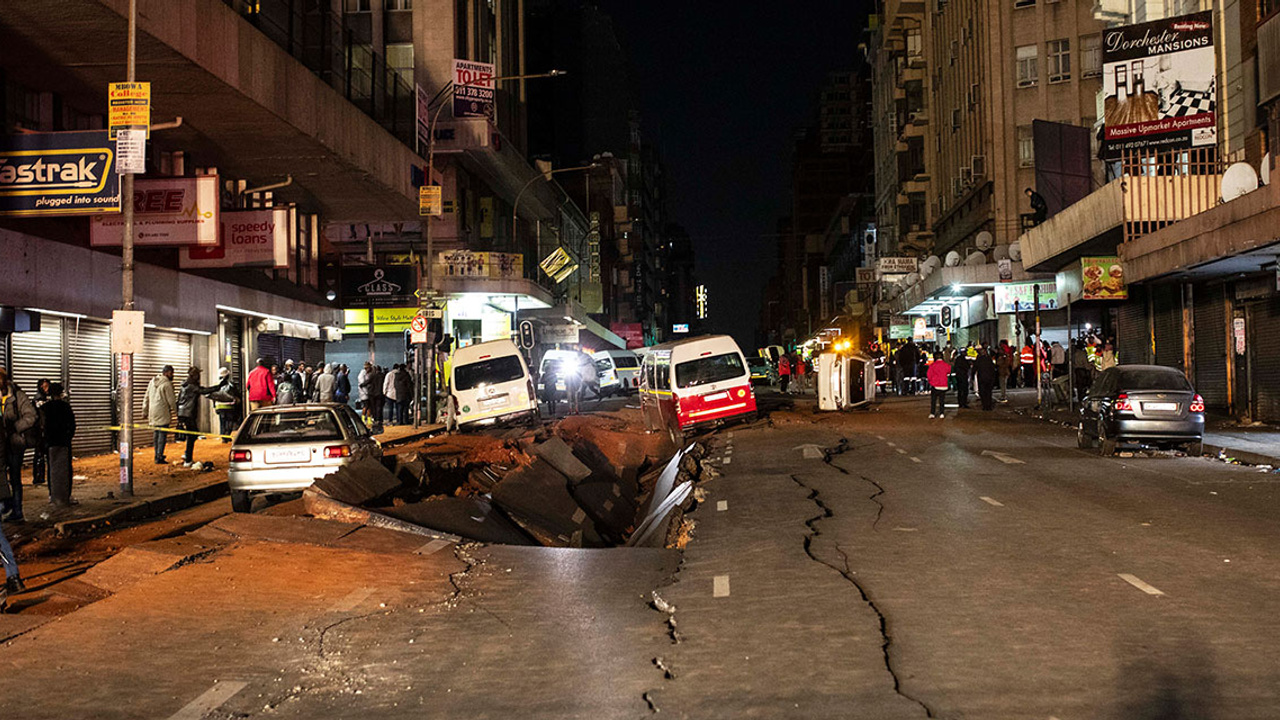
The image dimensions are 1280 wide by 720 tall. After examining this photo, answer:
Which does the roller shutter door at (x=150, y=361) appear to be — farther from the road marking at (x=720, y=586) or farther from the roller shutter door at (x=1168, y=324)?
the roller shutter door at (x=1168, y=324)

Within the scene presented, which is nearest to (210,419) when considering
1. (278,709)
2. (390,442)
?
(390,442)

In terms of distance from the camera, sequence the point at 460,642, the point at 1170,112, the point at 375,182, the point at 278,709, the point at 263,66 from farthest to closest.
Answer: the point at 375,182
the point at 1170,112
the point at 263,66
the point at 460,642
the point at 278,709

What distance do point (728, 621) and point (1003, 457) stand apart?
13.1 metres

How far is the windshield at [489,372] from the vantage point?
30141 millimetres

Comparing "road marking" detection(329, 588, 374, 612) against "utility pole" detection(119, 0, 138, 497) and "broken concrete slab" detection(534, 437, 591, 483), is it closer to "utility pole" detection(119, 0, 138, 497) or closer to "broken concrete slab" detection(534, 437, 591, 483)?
"broken concrete slab" detection(534, 437, 591, 483)

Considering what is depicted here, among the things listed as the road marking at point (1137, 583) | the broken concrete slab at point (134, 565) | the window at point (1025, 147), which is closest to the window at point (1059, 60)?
the window at point (1025, 147)

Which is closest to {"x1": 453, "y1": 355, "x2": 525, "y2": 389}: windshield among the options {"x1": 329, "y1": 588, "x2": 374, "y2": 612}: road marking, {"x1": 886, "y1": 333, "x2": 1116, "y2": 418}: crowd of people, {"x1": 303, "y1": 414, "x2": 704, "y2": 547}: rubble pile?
{"x1": 303, "y1": 414, "x2": 704, "y2": 547}: rubble pile

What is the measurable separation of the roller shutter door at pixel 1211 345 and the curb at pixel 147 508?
2323 centimetres

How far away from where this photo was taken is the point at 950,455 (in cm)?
2027

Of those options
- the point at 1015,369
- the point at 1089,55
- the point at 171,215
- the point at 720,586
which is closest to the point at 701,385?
the point at 171,215

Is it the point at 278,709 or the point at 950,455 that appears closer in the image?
the point at 278,709

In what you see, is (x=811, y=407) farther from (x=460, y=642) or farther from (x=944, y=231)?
(x=460, y=642)

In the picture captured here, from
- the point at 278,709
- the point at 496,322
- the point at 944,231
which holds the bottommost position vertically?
the point at 278,709

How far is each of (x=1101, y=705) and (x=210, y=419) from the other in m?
29.4
